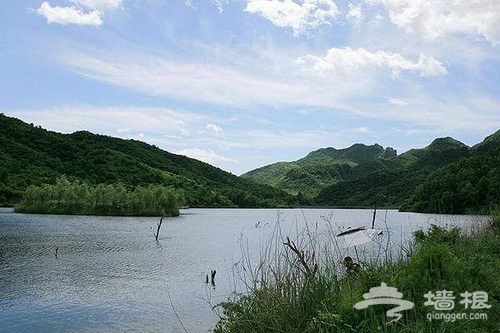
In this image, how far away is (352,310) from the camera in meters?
6.55

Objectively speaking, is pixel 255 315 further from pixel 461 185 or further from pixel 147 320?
pixel 461 185

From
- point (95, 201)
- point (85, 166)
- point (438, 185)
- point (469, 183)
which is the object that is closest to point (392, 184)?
point (438, 185)

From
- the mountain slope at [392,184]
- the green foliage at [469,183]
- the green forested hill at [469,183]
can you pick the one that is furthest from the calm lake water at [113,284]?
the mountain slope at [392,184]

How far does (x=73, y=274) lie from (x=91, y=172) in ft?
401

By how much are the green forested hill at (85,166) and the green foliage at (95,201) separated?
476 inches

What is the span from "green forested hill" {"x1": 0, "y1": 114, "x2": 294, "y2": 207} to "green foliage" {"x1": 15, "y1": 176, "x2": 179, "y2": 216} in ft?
39.7

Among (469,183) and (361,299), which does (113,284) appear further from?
(469,183)

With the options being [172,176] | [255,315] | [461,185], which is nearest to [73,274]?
[255,315]

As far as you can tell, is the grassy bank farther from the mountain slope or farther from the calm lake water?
the mountain slope

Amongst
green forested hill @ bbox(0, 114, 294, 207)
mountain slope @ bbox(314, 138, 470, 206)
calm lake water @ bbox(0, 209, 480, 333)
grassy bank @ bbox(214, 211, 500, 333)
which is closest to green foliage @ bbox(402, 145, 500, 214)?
calm lake water @ bbox(0, 209, 480, 333)

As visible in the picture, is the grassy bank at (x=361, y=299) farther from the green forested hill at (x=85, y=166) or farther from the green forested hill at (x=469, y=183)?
the green forested hill at (x=85, y=166)

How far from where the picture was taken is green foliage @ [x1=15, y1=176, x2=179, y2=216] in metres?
102

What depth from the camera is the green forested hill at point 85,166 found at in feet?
412

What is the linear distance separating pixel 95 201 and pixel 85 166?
161 feet
